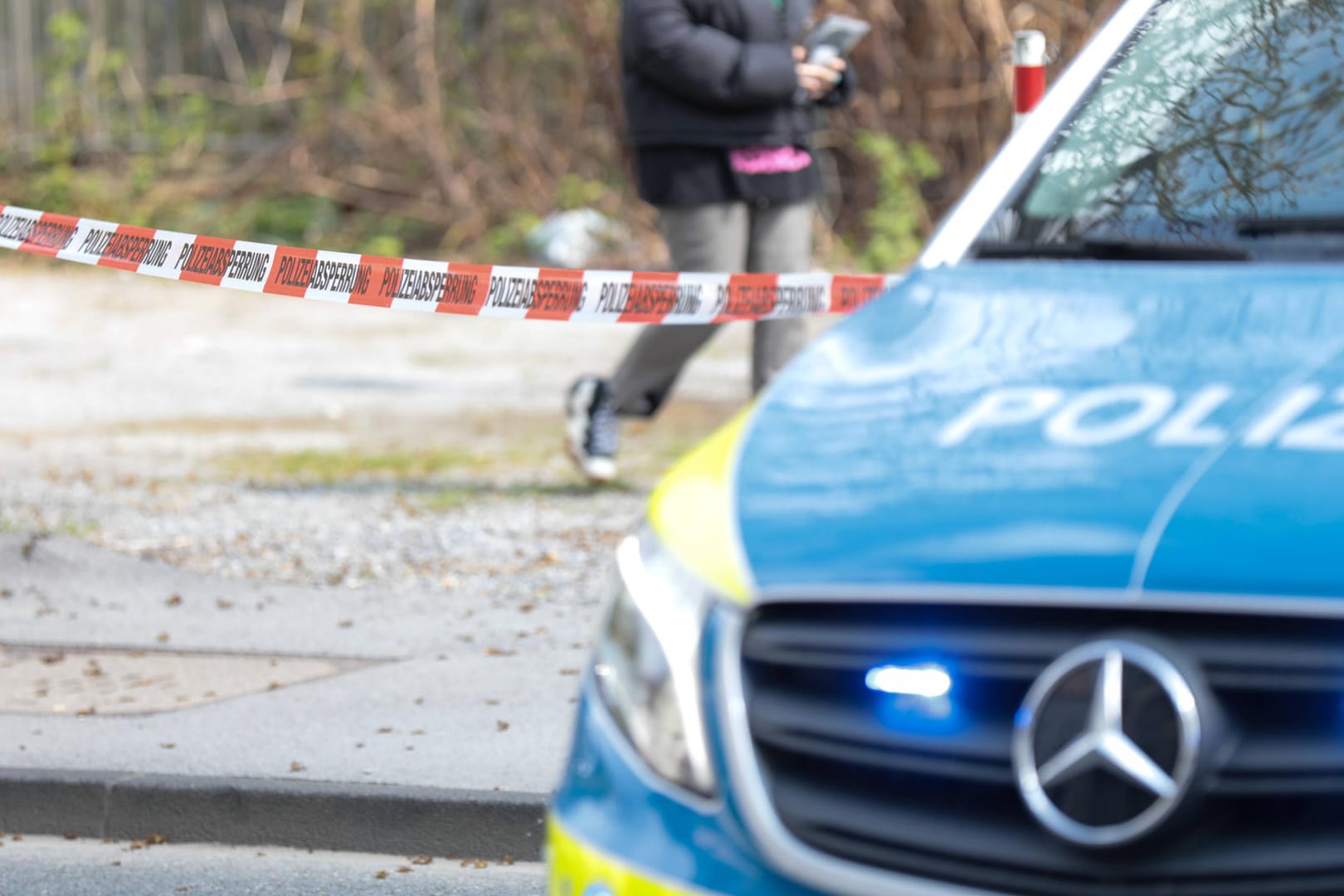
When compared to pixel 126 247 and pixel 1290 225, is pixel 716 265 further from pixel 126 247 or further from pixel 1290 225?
pixel 1290 225

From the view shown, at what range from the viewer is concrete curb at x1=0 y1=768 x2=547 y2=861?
4230mm

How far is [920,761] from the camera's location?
2.02 metres

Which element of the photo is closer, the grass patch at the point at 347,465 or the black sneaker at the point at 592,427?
the black sneaker at the point at 592,427

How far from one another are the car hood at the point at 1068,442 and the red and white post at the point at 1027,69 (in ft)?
9.53

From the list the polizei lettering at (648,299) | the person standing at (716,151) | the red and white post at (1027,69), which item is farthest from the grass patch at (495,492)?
the red and white post at (1027,69)

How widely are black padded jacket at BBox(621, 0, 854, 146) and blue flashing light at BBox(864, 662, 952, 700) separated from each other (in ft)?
16.1

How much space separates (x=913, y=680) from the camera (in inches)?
79.8

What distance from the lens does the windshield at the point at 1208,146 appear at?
118 inches

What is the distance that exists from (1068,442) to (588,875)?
0.73m

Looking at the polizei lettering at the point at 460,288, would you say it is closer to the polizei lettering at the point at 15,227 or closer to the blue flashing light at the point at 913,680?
the polizei lettering at the point at 15,227

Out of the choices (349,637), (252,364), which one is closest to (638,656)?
(349,637)

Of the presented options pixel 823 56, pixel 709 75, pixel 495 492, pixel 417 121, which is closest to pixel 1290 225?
pixel 709 75

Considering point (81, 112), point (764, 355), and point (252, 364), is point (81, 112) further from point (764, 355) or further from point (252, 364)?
point (764, 355)

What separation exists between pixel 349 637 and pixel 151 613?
0.70m
